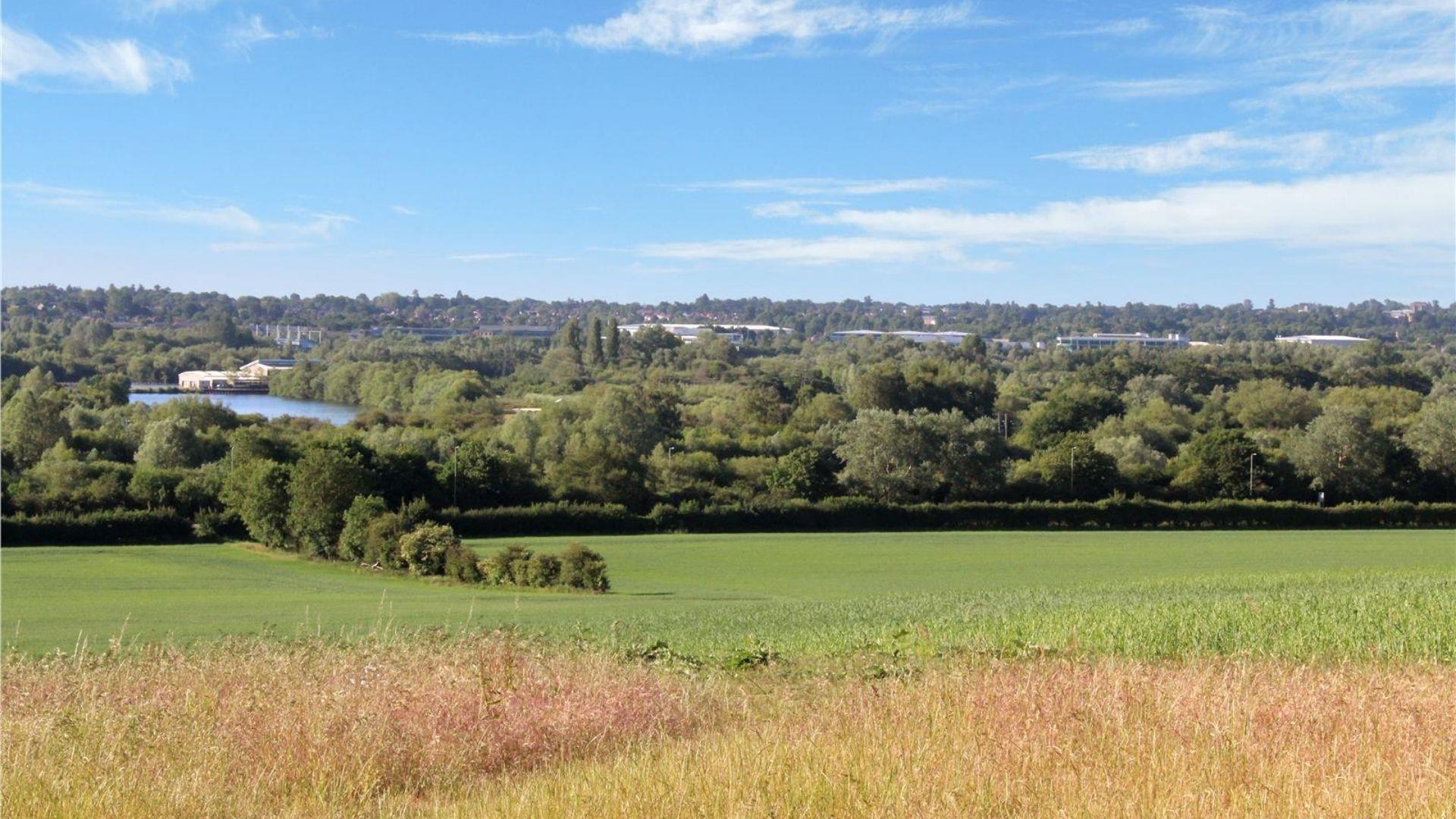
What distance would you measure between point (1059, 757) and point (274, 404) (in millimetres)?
127812

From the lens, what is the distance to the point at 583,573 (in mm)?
33312

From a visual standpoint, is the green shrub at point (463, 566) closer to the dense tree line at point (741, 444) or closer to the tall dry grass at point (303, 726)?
the dense tree line at point (741, 444)

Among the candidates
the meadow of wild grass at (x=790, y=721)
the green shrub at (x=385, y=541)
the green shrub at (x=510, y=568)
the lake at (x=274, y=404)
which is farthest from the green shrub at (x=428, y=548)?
the lake at (x=274, y=404)

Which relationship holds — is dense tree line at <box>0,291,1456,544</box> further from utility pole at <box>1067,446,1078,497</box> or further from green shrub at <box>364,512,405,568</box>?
green shrub at <box>364,512,405,568</box>

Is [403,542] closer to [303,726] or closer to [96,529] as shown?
[96,529]

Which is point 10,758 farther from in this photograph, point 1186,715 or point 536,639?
point 1186,715

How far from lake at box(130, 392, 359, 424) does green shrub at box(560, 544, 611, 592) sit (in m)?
68.2

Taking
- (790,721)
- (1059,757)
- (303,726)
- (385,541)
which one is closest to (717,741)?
(790,721)

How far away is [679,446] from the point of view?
77.2 m

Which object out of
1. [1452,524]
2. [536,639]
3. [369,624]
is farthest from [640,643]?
[1452,524]

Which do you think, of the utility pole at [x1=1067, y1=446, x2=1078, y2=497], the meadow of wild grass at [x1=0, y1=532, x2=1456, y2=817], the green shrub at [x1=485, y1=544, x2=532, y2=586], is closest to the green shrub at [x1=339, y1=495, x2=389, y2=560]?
the green shrub at [x1=485, y1=544, x2=532, y2=586]

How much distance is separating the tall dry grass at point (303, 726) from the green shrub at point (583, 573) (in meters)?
24.1

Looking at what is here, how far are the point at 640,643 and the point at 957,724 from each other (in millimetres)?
6839

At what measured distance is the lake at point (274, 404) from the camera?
105 m
